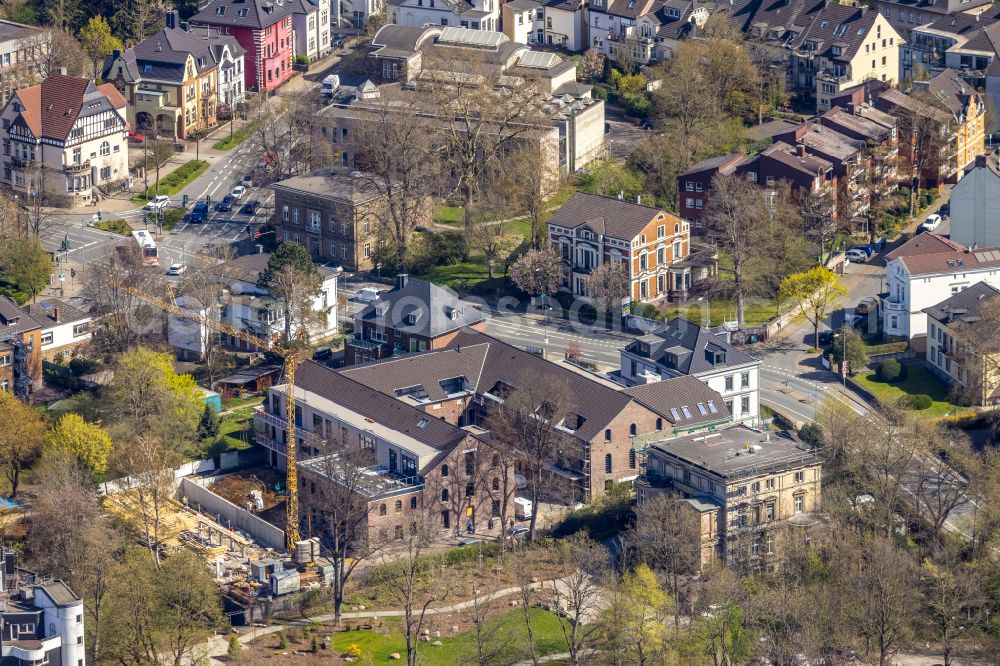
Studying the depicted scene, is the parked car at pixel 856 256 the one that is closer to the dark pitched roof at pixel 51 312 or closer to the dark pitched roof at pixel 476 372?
the dark pitched roof at pixel 476 372

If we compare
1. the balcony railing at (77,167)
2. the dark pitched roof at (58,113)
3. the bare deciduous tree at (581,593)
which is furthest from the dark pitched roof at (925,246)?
the dark pitched roof at (58,113)

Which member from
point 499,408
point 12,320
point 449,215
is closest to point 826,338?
point 499,408

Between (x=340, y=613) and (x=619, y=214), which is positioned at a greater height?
(x=619, y=214)

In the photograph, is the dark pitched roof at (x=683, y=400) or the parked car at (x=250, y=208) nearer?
the dark pitched roof at (x=683, y=400)

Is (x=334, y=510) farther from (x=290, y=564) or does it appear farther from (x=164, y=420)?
(x=164, y=420)

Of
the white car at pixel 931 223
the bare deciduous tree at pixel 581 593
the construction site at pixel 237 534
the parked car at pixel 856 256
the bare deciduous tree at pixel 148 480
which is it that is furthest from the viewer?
the white car at pixel 931 223

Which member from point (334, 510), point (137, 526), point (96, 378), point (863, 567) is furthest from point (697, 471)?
point (96, 378)

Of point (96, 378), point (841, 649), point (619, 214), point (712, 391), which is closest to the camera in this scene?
point (841, 649)
